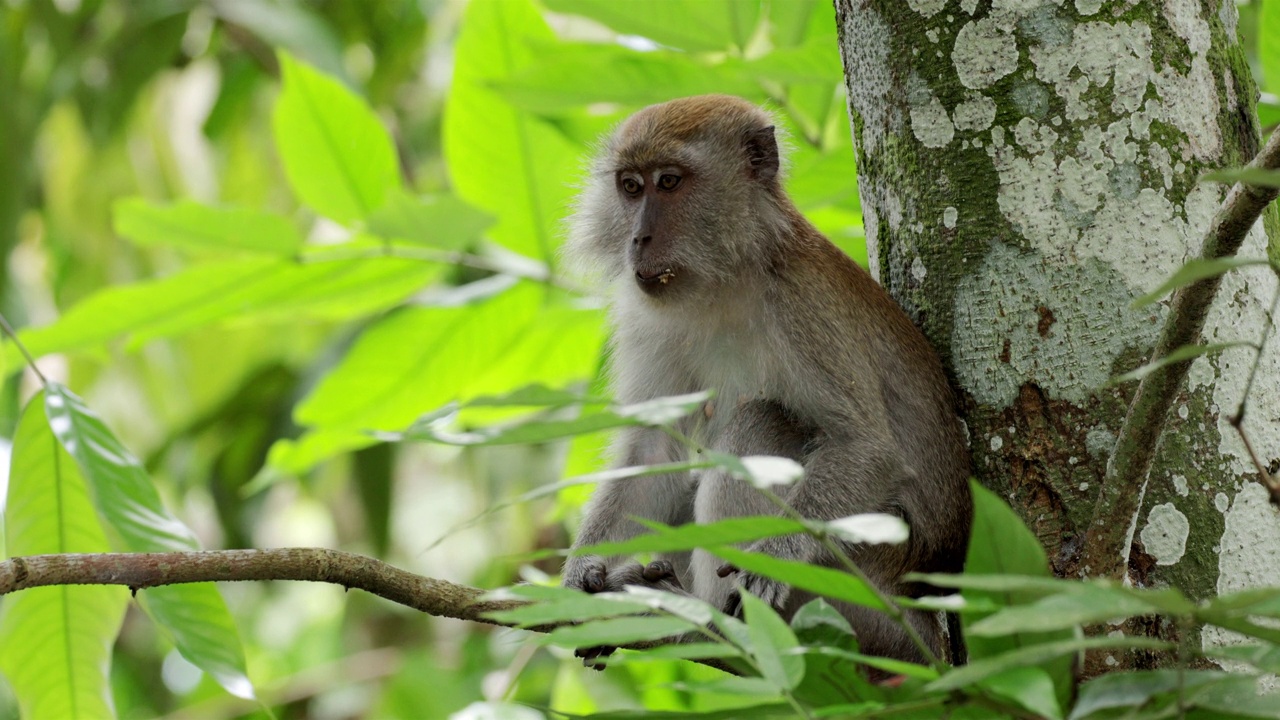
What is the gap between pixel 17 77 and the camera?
6223 millimetres

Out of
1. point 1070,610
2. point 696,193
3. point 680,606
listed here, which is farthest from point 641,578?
point 1070,610

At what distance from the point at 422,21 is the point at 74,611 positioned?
17.8ft

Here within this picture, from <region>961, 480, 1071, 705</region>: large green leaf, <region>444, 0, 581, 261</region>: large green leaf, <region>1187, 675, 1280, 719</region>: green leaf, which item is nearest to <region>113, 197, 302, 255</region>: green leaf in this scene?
<region>444, 0, 581, 261</region>: large green leaf

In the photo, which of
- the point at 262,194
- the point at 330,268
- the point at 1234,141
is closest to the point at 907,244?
the point at 1234,141

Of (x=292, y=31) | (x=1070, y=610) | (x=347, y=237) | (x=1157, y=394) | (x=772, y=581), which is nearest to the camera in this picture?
(x=1070, y=610)

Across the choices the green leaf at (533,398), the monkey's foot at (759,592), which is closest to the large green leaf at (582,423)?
the green leaf at (533,398)

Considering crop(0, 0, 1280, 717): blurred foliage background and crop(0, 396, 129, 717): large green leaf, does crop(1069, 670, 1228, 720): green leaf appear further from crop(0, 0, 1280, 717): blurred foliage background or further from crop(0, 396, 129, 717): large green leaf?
crop(0, 396, 129, 717): large green leaf

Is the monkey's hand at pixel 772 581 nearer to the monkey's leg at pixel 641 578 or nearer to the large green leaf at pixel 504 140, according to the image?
the monkey's leg at pixel 641 578

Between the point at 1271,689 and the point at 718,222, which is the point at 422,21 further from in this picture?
the point at 1271,689

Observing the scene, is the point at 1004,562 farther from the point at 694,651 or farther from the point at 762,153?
the point at 762,153

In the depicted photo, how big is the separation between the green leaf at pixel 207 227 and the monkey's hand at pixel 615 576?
133 cm

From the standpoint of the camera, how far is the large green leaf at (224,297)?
370 centimetres

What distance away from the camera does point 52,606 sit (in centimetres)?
256

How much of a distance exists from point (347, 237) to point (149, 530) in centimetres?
231
